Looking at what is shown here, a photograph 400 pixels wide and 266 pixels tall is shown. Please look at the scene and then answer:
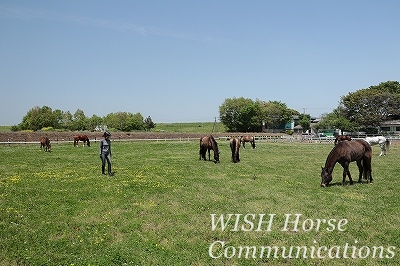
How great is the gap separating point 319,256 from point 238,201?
4.79m

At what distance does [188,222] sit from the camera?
34.0ft

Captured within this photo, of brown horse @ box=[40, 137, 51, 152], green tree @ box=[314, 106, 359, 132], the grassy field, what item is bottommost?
the grassy field

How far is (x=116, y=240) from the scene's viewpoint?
9039 millimetres

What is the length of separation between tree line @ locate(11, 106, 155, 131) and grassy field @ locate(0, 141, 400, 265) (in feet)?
237

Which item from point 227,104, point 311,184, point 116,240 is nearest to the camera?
point 116,240

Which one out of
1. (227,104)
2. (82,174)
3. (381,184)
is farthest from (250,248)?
(227,104)

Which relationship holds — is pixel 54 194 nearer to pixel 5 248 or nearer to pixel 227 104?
pixel 5 248

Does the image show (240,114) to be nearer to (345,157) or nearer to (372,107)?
(372,107)

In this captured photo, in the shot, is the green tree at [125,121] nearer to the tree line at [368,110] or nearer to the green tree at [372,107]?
the tree line at [368,110]

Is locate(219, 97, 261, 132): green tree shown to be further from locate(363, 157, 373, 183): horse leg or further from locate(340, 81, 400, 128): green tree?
locate(363, 157, 373, 183): horse leg

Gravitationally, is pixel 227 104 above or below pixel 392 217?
above

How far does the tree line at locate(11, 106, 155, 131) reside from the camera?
98062mm

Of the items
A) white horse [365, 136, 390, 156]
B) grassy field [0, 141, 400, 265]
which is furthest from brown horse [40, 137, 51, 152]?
Result: white horse [365, 136, 390, 156]

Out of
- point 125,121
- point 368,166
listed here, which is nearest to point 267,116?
point 125,121
